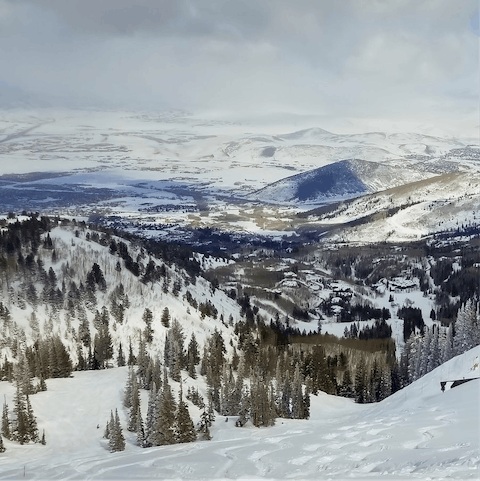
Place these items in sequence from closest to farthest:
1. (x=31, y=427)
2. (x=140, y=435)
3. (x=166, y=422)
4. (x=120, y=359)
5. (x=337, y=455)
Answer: (x=337, y=455)
(x=166, y=422)
(x=31, y=427)
(x=140, y=435)
(x=120, y=359)

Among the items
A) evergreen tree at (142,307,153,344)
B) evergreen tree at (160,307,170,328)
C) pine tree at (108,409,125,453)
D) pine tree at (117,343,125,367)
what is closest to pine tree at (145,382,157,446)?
pine tree at (108,409,125,453)

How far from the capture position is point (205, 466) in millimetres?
34125

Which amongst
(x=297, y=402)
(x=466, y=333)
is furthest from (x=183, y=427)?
(x=466, y=333)

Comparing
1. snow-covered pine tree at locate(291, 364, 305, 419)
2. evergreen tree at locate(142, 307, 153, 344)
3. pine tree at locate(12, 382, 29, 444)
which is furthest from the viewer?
evergreen tree at locate(142, 307, 153, 344)

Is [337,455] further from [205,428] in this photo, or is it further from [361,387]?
[361,387]

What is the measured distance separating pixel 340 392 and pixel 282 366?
67.5 feet

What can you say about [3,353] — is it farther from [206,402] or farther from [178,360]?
[206,402]

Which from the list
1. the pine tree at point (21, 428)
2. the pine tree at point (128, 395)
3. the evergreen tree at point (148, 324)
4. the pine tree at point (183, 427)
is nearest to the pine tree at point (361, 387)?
the evergreen tree at point (148, 324)

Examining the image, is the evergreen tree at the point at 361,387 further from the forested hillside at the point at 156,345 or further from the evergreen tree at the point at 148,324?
the evergreen tree at the point at 148,324

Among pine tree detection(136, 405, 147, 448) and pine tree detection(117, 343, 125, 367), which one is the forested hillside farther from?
pine tree detection(117, 343, 125, 367)

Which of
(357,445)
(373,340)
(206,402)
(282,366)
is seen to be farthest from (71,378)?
(373,340)

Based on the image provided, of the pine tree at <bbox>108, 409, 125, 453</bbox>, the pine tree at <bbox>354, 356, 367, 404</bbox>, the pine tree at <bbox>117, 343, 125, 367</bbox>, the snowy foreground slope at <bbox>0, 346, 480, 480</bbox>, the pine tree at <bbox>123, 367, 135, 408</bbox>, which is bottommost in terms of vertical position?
the pine tree at <bbox>354, 356, 367, 404</bbox>

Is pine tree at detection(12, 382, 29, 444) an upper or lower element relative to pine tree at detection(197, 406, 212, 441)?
upper

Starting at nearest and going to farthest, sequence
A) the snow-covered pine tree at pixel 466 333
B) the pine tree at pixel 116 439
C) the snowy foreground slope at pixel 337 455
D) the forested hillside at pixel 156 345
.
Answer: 1. the snowy foreground slope at pixel 337 455
2. the pine tree at pixel 116 439
3. the forested hillside at pixel 156 345
4. the snow-covered pine tree at pixel 466 333
